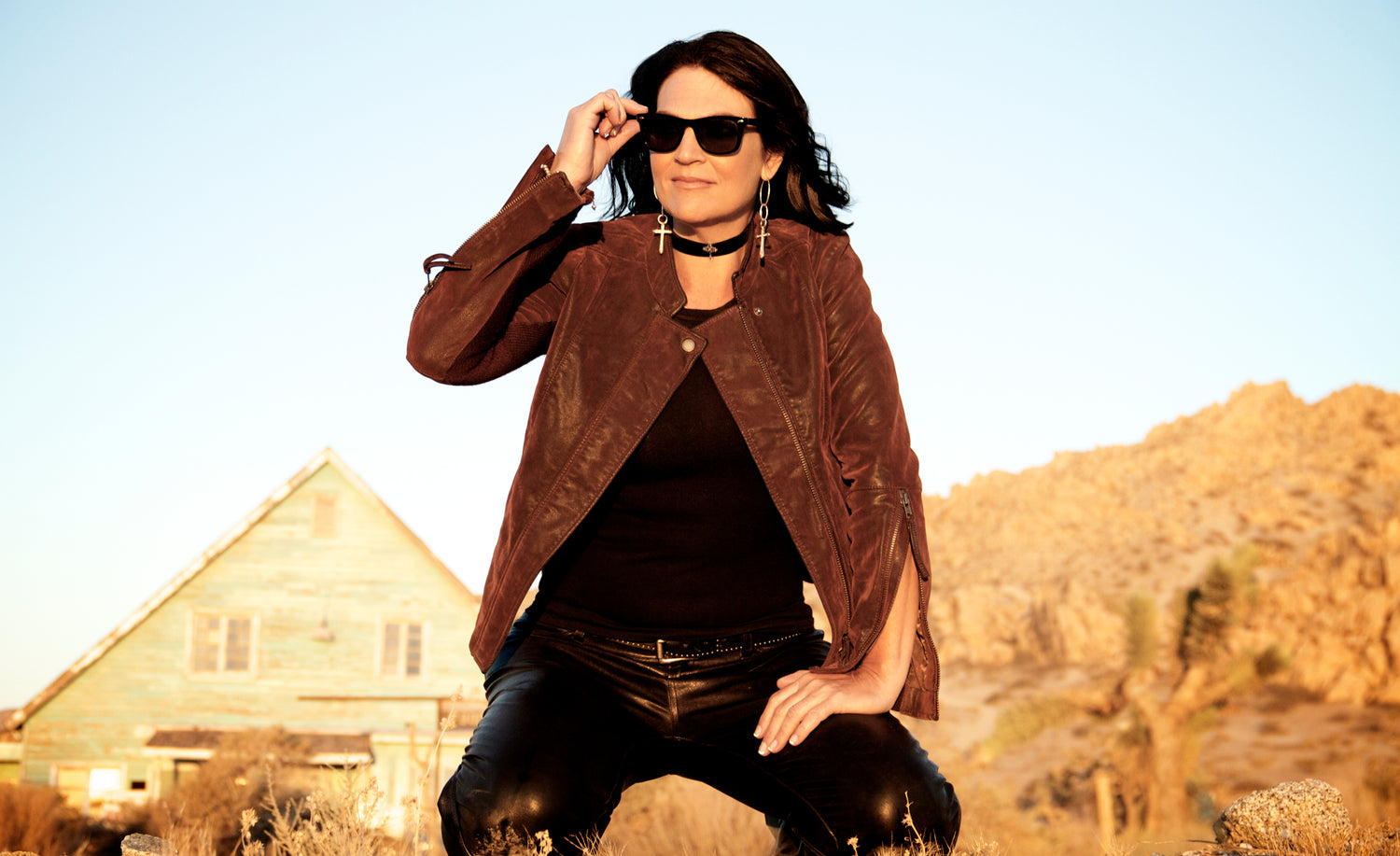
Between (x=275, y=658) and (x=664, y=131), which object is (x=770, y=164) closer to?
(x=664, y=131)

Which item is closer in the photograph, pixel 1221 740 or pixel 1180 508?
pixel 1221 740

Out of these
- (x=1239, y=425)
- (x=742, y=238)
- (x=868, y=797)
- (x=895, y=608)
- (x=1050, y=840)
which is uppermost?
(x=1239, y=425)

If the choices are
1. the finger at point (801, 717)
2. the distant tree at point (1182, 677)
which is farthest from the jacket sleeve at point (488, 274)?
the distant tree at point (1182, 677)

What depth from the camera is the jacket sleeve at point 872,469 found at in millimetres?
3088

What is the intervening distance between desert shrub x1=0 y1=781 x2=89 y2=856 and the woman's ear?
1945 centimetres

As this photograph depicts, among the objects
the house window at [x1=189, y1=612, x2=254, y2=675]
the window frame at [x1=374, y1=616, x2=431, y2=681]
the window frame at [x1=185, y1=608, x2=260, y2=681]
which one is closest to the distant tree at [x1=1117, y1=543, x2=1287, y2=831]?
the window frame at [x1=374, y1=616, x2=431, y2=681]

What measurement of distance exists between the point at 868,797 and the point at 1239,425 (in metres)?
41.5

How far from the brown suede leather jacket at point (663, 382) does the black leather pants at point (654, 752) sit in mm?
180

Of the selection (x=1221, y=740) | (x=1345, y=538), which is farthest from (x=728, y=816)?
(x=1345, y=538)

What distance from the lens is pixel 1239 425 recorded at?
3988 cm

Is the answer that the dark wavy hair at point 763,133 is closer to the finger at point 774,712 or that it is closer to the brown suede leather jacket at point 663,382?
the brown suede leather jacket at point 663,382

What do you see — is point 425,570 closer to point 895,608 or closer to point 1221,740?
point 1221,740

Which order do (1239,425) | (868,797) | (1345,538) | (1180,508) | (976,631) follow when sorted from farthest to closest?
1. (1239,425)
2. (1180,508)
3. (976,631)
4. (1345,538)
5. (868,797)

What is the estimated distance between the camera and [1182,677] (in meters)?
28.3
